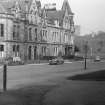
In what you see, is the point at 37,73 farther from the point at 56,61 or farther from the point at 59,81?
the point at 59,81

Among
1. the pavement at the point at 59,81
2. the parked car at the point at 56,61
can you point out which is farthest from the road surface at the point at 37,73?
the parked car at the point at 56,61

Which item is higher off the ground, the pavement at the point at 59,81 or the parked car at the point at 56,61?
the parked car at the point at 56,61

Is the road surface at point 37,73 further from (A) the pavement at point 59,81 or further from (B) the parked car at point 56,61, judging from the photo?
(B) the parked car at point 56,61

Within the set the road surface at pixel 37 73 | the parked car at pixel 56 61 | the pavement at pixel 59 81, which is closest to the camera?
the pavement at pixel 59 81

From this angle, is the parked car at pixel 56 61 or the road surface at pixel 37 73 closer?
the road surface at pixel 37 73

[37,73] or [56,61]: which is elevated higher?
[56,61]

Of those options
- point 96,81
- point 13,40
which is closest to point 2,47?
point 13,40

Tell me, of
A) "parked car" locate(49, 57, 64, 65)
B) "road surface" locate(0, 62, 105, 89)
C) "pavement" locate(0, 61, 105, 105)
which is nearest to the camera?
"pavement" locate(0, 61, 105, 105)

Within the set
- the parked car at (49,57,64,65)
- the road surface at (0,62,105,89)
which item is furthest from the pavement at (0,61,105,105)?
the parked car at (49,57,64,65)

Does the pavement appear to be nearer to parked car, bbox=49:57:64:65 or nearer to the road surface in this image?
the road surface

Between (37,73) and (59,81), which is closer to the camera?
(59,81)

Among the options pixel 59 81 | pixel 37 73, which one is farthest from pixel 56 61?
pixel 59 81

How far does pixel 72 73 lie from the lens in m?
10.6

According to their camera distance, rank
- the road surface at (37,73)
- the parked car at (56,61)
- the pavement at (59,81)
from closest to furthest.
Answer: the pavement at (59,81) → the road surface at (37,73) → the parked car at (56,61)
